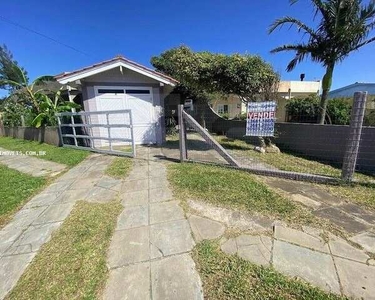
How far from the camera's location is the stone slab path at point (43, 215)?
2361mm

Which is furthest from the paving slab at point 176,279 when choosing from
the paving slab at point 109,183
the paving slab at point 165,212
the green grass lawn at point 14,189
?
the green grass lawn at point 14,189

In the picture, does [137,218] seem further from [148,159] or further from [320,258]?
[148,159]

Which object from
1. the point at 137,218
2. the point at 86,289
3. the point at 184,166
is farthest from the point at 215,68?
the point at 86,289

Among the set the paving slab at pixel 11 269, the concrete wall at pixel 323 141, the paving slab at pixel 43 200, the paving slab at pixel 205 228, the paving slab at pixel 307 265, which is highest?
the concrete wall at pixel 323 141

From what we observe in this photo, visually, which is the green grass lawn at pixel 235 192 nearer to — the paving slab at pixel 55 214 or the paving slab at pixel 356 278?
the paving slab at pixel 356 278

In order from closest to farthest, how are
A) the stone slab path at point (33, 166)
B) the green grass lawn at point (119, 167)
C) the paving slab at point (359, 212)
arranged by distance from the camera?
the paving slab at point (359, 212) < the green grass lawn at point (119, 167) < the stone slab path at point (33, 166)

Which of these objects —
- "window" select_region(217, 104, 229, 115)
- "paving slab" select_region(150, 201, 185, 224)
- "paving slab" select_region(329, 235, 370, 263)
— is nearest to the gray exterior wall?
"paving slab" select_region(150, 201, 185, 224)

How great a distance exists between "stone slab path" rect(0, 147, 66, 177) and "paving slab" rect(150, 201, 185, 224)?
12.0ft

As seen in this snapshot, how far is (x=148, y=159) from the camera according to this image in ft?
21.5

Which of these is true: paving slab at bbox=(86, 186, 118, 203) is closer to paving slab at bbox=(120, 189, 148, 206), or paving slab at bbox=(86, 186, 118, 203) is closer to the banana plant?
paving slab at bbox=(120, 189, 148, 206)

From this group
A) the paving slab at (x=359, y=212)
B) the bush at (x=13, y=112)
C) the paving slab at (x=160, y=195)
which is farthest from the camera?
the bush at (x=13, y=112)

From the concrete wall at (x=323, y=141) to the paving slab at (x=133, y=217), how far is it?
548cm

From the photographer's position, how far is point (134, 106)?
8922 millimetres

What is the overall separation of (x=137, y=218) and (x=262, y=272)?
182 centimetres
